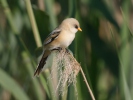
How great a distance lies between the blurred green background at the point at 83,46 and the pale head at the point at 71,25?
1.1 inches

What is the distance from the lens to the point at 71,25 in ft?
5.35

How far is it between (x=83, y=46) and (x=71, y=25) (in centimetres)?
16

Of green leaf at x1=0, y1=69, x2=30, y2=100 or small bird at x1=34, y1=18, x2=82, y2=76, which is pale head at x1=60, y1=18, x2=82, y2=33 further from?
green leaf at x1=0, y1=69, x2=30, y2=100

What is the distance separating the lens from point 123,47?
5.04ft

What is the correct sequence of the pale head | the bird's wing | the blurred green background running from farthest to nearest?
the bird's wing
the pale head
the blurred green background

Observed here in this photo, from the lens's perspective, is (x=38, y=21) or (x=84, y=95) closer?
(x=84, y=95)

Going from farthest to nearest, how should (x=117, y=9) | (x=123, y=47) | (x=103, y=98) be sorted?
(x=117, y=9), (x=103, y=98), (x=123, y=47)

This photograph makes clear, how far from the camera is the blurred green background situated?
1.45 meters

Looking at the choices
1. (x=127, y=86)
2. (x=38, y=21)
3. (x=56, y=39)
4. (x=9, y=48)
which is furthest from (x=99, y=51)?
(x=9, y=48)

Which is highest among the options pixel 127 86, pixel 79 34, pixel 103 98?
pixel 79 34

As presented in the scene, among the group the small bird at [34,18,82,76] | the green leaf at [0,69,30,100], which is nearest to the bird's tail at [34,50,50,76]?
the small bird at [34,18,82,76]

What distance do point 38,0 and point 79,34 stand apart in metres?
0.67

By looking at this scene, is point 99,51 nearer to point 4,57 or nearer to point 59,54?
point 59,54

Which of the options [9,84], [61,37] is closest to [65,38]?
[61,37]
